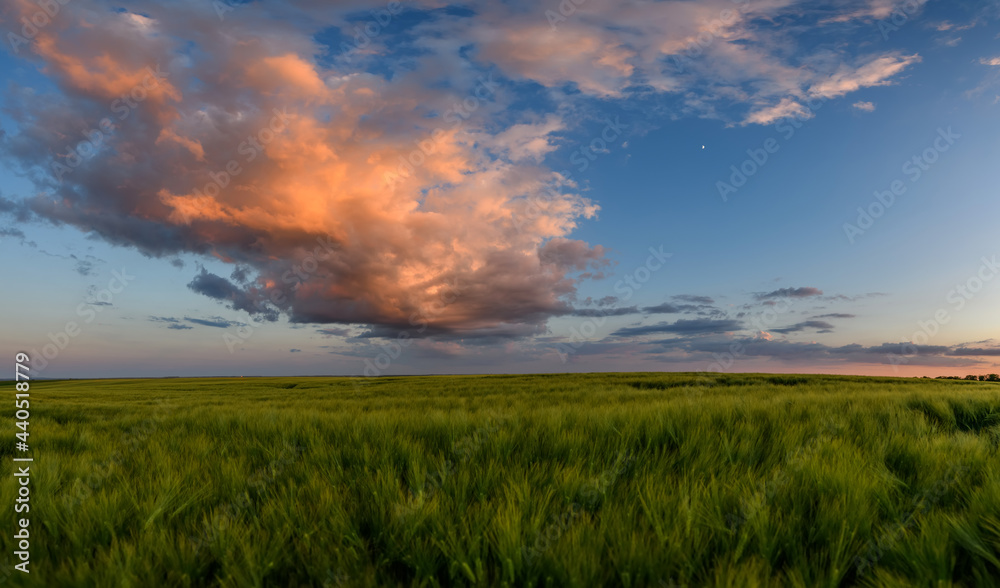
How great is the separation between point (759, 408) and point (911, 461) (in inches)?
77.6

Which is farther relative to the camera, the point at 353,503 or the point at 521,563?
the point at 353,503

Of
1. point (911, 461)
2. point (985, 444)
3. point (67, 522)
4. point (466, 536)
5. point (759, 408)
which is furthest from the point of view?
point (759, 408)

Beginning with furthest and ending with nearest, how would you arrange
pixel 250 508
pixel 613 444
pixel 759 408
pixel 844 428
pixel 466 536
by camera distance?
1. pixel 759 408
2. pixel 844 428
3. pixel 613 444
4. pixel 250 508
5. pixel 466 536

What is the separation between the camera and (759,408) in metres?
5.02

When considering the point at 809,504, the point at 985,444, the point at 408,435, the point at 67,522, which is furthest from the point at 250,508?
the point at 985,444

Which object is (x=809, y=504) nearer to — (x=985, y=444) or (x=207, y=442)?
(x=985, y=444)

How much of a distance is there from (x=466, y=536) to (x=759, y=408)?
14.5ft

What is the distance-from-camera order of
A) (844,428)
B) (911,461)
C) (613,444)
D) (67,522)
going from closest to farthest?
(67,522)
(911,461)
(613,444)
(844,428)

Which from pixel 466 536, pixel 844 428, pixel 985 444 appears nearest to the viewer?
pixel 466 536

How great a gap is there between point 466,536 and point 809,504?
5.89 feet

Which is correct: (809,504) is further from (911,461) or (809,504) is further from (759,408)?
(759,408)

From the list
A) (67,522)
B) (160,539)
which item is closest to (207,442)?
(67,522)

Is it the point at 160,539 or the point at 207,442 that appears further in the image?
the point at 207,442

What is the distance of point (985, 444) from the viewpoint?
3.66 meters
